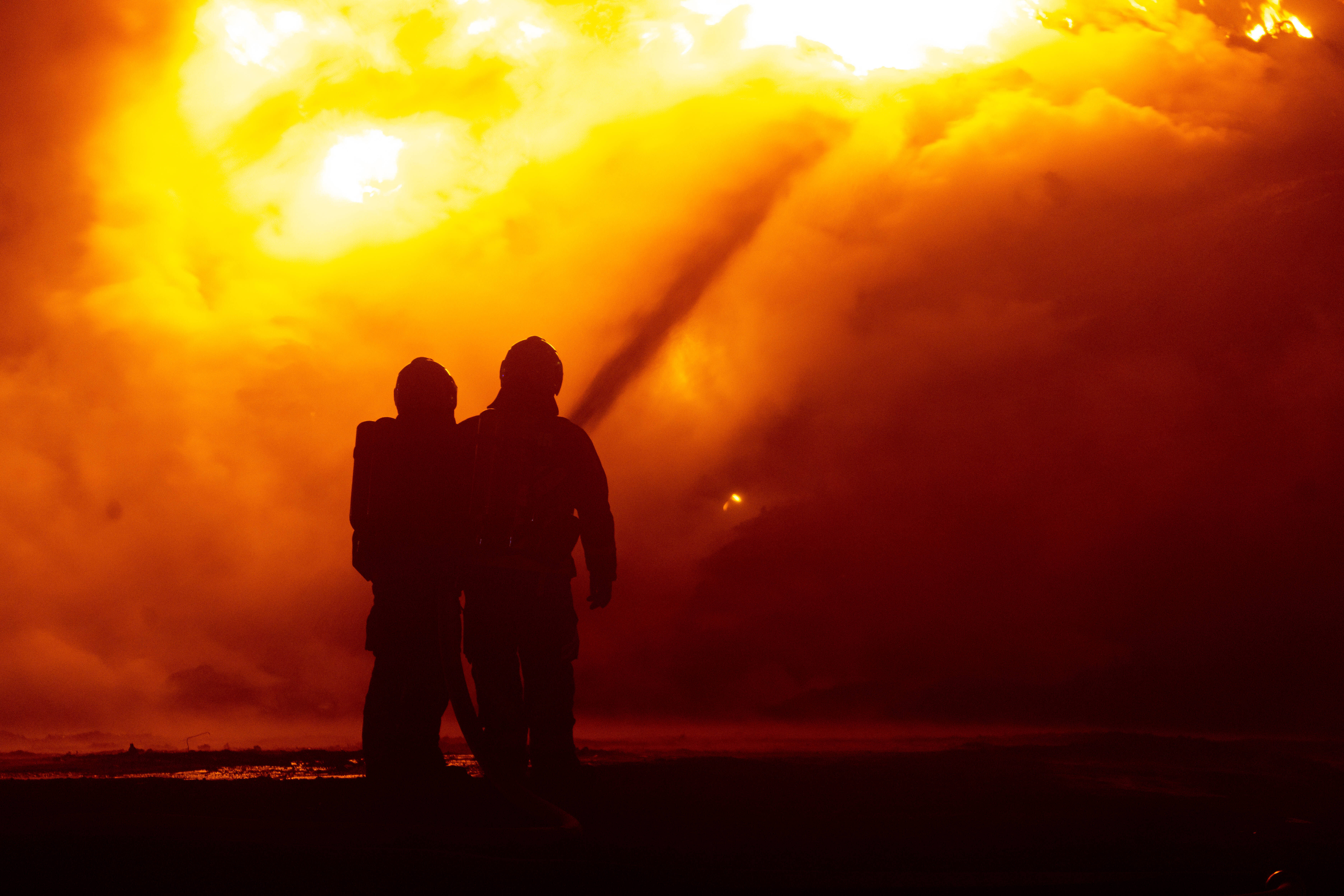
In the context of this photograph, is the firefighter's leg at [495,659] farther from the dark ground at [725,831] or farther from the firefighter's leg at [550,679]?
the dark ground at [725,831]

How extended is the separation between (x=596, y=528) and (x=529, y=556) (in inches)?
20.1

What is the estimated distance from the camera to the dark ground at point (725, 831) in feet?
8.91

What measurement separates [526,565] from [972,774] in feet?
10.7

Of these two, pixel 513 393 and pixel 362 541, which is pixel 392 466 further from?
pixel 513 393

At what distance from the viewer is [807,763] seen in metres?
7.02

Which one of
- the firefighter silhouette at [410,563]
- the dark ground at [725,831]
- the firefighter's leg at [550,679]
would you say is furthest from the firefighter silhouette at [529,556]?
the dark ground at [725,831]

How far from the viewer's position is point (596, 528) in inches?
238

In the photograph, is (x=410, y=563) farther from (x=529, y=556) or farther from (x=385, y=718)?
(x=385, y=718)

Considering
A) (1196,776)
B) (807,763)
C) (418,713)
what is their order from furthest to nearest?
(807,763)
(1196,776)
(418,713)

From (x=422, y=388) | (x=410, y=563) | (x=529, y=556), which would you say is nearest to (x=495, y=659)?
(x=529, y=556)

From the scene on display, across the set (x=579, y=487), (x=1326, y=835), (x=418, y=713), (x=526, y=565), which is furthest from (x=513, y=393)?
(x=1326, y=835)

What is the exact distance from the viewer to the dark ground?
8.91 ft

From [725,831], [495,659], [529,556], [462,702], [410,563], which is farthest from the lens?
[529,556]

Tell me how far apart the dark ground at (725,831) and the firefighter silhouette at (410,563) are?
34 centimetres
